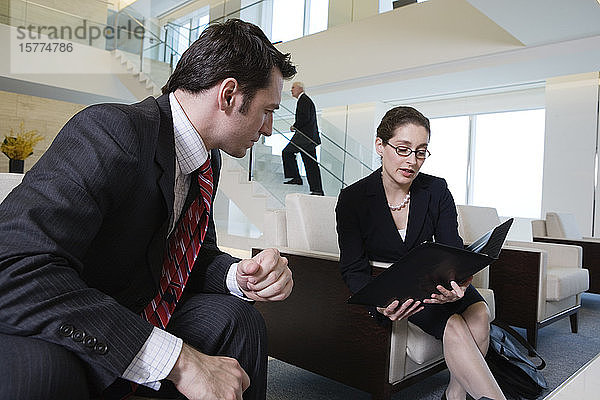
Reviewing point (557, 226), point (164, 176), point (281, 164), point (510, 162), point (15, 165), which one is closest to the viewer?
point (164, 176)

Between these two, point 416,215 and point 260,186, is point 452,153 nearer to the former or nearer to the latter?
point 260,186

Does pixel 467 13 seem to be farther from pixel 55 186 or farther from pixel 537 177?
pixel 55 186

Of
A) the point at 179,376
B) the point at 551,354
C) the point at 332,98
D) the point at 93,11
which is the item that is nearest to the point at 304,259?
the point at 179,376

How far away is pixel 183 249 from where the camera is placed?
1.21 meters

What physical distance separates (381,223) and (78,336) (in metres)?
1.54

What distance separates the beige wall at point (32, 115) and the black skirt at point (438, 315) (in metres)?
9.16

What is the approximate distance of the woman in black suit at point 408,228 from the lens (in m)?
1.85

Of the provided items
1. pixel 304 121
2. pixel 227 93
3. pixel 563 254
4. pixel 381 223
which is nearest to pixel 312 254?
pixel 381 223

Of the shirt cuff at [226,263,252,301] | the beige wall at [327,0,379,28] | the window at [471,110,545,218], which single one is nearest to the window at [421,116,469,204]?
the window at [471,110,545,218]

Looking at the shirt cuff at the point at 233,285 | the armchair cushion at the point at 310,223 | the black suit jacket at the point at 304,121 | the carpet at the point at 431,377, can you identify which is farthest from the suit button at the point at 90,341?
the black suit jacket at the point at 304,121

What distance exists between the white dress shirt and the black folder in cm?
50

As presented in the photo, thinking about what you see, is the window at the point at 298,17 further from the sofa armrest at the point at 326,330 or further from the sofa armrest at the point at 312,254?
the sofa armrest at the point at 326,330

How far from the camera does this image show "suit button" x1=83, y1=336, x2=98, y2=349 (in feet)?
2.45

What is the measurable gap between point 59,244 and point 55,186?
0.29ft
